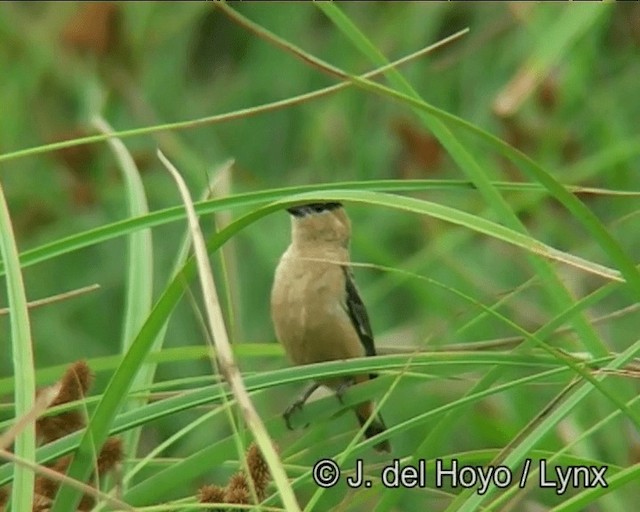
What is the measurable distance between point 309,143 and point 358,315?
2.02 metres

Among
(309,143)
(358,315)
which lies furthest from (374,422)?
(309,143)

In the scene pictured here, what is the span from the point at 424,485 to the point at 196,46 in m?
4.31

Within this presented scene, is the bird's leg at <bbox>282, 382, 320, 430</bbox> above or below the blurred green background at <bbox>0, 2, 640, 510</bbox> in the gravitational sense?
below

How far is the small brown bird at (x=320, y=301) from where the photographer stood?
112 inches

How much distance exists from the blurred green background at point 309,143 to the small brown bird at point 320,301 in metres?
0.47

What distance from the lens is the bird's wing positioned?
2939 millimetres

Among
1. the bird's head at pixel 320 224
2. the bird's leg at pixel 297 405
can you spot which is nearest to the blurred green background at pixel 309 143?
the bird's head at pixel 320 224

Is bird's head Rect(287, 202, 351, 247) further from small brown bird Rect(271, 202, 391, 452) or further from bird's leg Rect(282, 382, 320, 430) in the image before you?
bird's leg Rect(282, 382, 320, 430)

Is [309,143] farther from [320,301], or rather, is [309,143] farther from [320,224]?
A: [320,301]

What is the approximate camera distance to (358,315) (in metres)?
2.95

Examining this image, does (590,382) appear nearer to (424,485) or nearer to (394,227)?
(424,485)

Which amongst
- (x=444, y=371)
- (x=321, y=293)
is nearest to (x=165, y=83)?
(x=321, y=293)

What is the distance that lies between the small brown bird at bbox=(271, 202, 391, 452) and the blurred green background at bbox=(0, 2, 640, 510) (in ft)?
1.56

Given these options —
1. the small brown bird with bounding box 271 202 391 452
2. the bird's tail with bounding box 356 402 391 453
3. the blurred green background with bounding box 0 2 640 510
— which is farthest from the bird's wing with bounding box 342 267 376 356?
the blurred green background with bounding box 0 2 640 510
